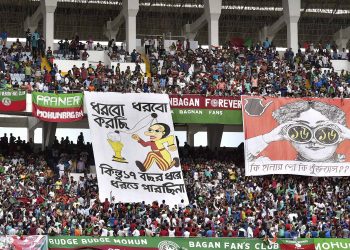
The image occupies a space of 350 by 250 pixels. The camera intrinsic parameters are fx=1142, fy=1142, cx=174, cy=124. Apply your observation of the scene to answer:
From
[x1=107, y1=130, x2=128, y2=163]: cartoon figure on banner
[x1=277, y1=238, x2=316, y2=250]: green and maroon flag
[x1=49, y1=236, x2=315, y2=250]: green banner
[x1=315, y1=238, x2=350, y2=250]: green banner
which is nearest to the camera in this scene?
[x1=49, y1=236, x2=315, y2=250]: green banner

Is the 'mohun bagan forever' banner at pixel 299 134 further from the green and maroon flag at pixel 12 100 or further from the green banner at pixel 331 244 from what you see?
the green and maroon flag at pixel 12 100

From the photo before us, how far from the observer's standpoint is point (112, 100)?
5431cm

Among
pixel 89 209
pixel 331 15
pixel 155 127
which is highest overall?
pixel 331 15

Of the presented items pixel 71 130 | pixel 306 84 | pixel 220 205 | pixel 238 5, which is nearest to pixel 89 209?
pixel 220 205

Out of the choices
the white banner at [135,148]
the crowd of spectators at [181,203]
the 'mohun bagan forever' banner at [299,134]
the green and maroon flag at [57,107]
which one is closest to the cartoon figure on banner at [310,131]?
the 'mohun bagan forever' banner at [299,134]

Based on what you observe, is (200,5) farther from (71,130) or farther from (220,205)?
(220,205)

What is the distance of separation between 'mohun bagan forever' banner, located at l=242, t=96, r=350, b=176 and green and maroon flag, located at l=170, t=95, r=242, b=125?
0.56 meters

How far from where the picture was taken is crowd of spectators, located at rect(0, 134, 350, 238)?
47.3 metres

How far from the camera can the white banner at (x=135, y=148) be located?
170 feet

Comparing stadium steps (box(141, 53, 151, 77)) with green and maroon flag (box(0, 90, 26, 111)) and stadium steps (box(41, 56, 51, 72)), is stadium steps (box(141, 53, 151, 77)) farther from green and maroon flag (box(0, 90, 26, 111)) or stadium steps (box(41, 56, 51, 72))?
green and maroon flag (box(0, 90, 26, 111))

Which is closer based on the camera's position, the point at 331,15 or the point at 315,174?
the point at 315,174

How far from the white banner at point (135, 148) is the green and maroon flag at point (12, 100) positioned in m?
3.01

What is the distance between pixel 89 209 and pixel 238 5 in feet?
85.4

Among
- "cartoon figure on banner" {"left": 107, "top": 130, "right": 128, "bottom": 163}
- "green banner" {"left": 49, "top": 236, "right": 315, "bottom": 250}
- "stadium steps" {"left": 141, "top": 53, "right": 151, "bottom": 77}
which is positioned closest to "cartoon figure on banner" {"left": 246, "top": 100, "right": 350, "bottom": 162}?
"cartoon figure on banner" {"left": 107, "top": 130, "right": 128, "bottom": 163}
